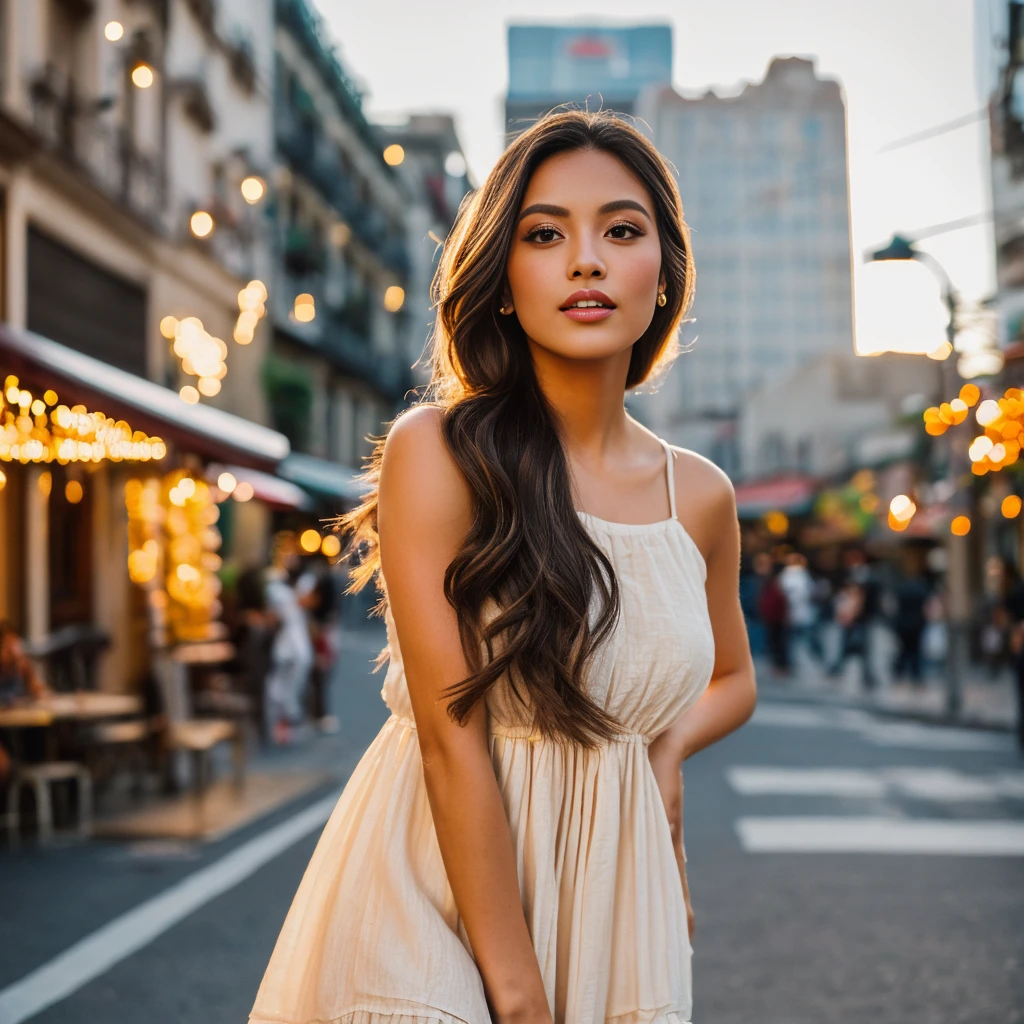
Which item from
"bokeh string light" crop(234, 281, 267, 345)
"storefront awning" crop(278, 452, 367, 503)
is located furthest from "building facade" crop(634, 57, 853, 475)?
"bokeh string light" crop(234, 281, 267, 345)

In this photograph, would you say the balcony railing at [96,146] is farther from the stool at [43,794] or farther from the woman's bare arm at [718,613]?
the woman's bare arm at [718,613]

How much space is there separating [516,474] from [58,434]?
7850 mm

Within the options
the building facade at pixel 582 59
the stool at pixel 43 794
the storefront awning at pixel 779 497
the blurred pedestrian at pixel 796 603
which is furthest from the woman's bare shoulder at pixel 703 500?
the building facade at pixel 582 59

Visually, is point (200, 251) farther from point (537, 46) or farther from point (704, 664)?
point (537, 46)

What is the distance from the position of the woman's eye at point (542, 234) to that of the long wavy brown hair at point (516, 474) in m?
0.03

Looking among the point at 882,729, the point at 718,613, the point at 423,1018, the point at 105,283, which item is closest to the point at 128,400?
the point at 718,613

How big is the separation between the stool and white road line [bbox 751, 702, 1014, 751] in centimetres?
789

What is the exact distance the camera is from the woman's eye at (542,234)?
1.74 m

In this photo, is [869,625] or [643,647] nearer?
[643,647]

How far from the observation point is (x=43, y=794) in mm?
8391

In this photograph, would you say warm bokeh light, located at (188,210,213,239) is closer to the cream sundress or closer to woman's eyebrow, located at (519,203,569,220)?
woman's eyebrow, located at (519,203,569,220)

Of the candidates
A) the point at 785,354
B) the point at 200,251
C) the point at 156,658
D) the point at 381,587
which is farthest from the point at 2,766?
the point at 785,354

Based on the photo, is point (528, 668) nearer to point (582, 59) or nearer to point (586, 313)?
point (586, 313)

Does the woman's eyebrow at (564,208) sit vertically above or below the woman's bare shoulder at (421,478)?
above
